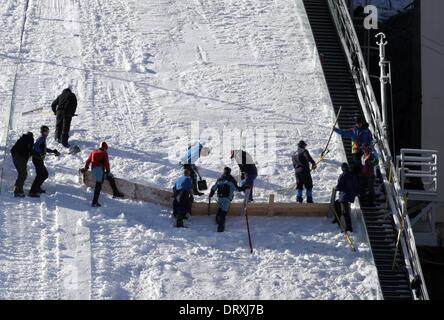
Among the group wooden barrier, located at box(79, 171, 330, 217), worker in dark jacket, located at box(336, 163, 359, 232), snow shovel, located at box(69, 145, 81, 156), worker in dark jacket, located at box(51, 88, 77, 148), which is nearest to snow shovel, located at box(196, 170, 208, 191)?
A: wooden barrier, located at box(79, 171, 330, 217)

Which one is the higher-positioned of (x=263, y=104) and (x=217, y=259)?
(x=263, y=104)

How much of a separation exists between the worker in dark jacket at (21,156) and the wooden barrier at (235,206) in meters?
1.66

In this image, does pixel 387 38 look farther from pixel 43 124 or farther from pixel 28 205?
pixel 28 205

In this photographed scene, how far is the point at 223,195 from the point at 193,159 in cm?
211

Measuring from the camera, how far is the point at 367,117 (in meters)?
29.1

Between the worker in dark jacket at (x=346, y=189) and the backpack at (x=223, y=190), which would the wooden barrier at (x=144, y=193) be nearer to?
the backpack at (x=223, y=190)

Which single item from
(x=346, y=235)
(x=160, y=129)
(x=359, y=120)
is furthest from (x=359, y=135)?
(x=160, y=129)

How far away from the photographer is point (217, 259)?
80.4ft

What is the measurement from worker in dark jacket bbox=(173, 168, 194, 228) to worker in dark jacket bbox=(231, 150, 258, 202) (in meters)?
1.14

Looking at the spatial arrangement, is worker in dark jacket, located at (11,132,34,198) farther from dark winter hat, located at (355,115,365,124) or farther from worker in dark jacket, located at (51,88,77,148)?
dark winter hat, located at (355,115,365,124)

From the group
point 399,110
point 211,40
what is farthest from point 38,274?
point 399,110

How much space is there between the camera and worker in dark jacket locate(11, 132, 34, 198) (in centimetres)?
2562

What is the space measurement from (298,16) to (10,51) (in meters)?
6.60

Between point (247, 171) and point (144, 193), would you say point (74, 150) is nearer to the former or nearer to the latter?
point (144, 193)
